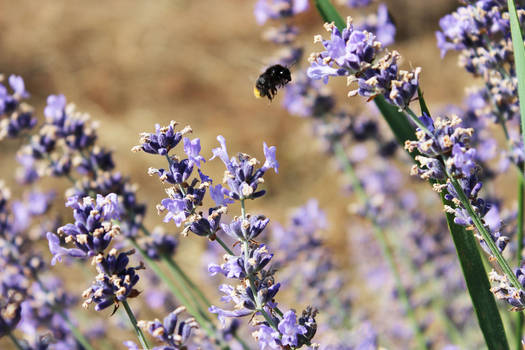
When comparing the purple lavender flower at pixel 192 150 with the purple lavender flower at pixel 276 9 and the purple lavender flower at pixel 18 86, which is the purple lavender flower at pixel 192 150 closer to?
the purple lavender flower at pixel 18 86

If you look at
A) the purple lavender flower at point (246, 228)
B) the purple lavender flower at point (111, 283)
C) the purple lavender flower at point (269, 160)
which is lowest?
the purple lavender flower at point (111, 283)

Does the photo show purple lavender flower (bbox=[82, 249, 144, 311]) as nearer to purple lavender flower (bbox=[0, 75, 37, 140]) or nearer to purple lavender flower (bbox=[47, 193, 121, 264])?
purple lavender flower (bbox=[47, 193, 121, 264])

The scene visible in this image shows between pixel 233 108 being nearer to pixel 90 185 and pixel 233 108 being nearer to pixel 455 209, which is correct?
pixel 90 185

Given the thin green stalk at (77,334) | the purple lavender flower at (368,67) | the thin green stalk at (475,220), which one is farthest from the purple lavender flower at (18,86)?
the thin green stalk at (475,220)

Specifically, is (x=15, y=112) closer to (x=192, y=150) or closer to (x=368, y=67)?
(x=192, y=150)

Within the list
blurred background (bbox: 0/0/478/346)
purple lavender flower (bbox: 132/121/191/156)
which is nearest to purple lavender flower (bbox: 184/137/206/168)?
purple lavender flower (bbox: 132/121/191/156)

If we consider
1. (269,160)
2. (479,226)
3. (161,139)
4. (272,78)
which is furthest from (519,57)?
(272,78)

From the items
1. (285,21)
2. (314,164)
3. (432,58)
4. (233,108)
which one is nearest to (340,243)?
(314,164)
